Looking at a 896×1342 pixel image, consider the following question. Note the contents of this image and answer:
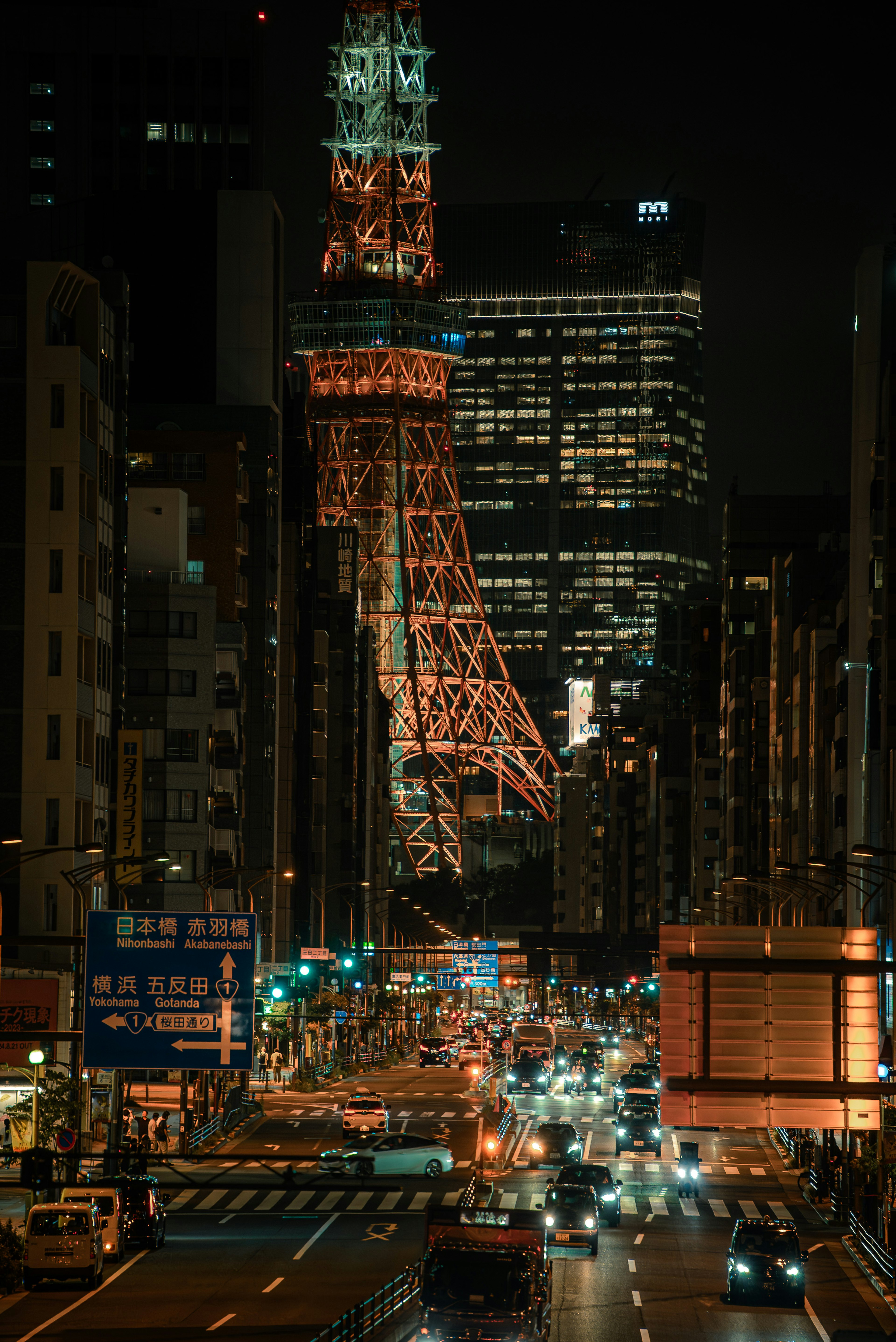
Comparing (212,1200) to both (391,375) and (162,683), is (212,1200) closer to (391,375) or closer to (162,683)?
(162,683)

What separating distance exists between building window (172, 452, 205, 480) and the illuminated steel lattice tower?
69.7m

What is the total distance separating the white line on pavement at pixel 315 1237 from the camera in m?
44.5

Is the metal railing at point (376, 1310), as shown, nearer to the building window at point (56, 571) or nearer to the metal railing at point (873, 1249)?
the metal railing at point (873, 1249)

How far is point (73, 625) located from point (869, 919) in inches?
1290

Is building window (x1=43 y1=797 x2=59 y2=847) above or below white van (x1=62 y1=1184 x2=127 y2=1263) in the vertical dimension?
above

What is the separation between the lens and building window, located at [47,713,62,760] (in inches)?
2766

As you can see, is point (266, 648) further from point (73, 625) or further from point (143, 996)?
point (143, 996)

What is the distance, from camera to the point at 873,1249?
149ft

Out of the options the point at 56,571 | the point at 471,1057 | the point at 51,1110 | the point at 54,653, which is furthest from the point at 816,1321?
the point at 471,1057

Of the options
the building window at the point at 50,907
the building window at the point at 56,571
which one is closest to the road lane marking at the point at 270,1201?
the building window at the point at 50,907

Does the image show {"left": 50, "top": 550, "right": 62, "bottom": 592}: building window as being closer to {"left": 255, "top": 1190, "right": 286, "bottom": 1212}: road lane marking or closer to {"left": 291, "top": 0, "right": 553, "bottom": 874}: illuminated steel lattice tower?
{"left": 255, "top": 1190, "right": 286, "bottom": 1212}: road lane marking

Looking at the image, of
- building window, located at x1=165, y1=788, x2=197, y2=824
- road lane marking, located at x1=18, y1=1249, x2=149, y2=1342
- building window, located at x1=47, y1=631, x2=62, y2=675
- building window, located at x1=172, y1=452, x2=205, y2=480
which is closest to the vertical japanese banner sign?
building window, located at x1=47, y1=631, x2=62, y2=675

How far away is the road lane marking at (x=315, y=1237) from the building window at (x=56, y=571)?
2686 centimetres

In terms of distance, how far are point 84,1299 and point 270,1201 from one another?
19043 millimetres
